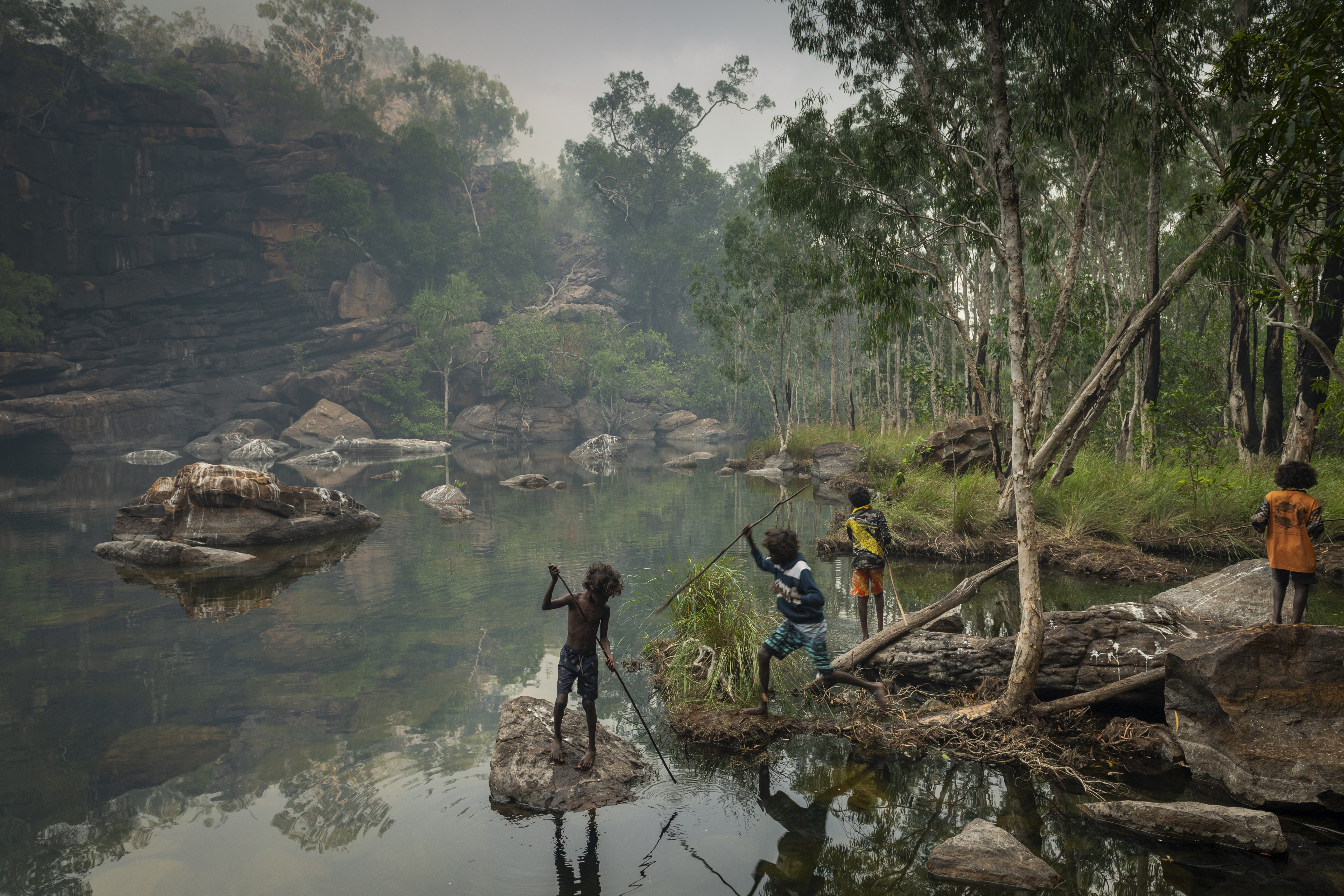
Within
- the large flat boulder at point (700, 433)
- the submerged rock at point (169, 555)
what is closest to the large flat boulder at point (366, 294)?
the large flat boulder at point (700, 433)

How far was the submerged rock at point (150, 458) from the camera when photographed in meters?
38.2

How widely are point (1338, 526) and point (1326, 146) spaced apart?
923 cm

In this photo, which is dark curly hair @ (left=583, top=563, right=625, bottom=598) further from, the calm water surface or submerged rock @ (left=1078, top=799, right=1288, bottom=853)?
submerged rock @ (left=1078, top=799, right=1288, bottom=853)

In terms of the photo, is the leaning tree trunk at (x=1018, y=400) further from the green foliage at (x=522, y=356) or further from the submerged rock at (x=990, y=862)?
the green foliage at (x=522, y=356)

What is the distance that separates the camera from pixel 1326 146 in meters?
4.75

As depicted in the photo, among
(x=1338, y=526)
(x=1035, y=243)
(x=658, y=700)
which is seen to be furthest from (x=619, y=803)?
(x=1338, y=526)

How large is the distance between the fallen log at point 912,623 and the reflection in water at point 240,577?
357 inches

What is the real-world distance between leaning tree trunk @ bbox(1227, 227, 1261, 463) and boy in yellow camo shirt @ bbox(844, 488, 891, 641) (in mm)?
9597

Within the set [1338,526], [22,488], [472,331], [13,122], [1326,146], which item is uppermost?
[13,122]

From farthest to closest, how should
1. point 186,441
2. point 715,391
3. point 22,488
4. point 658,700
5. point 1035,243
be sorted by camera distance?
point 715,391, point 186,441, point 22,488, point 1035,243, point 658,700

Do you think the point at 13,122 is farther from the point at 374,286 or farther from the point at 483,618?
the point at 483,618

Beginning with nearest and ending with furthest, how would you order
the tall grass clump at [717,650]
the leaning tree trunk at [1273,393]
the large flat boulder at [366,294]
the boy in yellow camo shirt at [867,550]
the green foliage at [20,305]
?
the tall grass clump at [717,650], the boy in yellow camo shirt at [867,550], the leaning tree trunk at [1273,393], the green foliage at [20,305], the large flat boulder at [366,294]

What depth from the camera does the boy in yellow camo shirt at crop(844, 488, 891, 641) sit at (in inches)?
318

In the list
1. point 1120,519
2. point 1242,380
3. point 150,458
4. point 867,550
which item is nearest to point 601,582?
point 867,550
